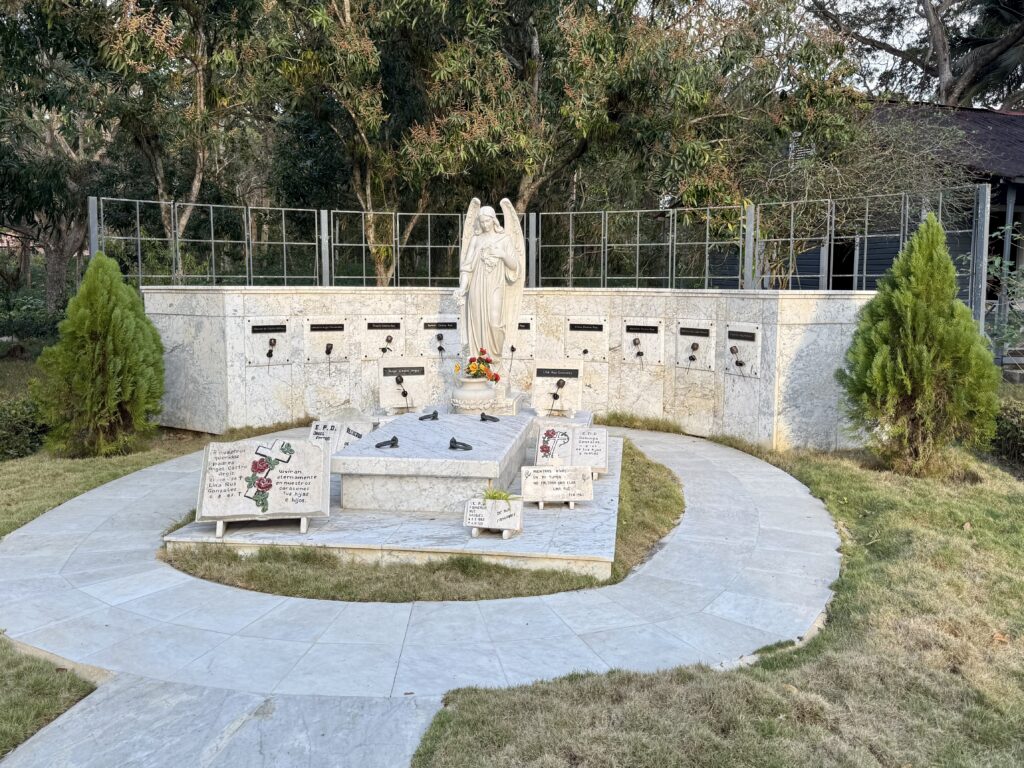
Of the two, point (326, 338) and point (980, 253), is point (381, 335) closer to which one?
point (326, 338)

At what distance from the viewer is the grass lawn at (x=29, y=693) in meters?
3.95

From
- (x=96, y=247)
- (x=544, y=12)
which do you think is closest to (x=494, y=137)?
(x=544, y=12)

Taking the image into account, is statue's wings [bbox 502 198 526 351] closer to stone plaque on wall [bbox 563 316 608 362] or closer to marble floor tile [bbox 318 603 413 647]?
stone plaque on wall [bbox 563 316 608 362]

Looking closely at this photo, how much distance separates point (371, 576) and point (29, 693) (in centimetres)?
233

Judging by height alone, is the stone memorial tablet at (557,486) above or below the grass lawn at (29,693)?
above

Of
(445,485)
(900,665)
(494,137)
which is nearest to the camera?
(900,665)

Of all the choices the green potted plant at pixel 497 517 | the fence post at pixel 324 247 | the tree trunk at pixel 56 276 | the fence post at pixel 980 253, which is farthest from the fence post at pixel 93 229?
the fence post at pixel 980 253

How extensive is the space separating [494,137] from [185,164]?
10.3 metres

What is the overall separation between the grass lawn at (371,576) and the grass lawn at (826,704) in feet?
4.97

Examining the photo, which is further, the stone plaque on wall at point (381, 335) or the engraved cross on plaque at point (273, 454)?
the stone plaque on wall at point (381, 335)

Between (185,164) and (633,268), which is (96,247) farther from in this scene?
(633,268)

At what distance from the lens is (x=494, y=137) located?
43.0ft

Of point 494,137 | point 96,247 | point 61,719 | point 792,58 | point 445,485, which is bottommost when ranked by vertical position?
point 61,719

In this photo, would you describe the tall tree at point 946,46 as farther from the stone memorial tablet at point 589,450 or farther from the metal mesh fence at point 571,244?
the stone memorial tablet at point 589,450
